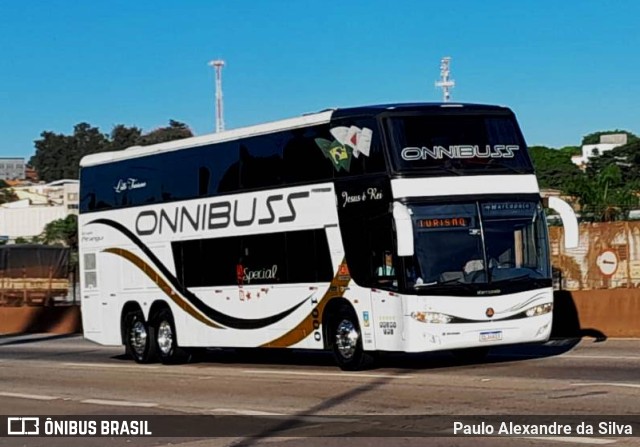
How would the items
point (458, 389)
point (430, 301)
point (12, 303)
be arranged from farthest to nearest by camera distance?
point (12, 303), point (430, 301), point (458, 389)

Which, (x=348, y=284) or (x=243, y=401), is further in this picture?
(x=348, y=284)

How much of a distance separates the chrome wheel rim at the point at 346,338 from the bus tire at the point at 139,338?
5.86 metres

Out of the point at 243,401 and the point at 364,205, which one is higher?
the point at 364,205

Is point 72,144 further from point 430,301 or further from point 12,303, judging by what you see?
point 430,301

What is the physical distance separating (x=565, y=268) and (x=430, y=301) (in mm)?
11519

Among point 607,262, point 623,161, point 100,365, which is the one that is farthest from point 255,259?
point 623,161

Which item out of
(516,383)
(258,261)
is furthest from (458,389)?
(258,261)

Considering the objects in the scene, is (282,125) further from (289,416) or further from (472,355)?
(289,416)

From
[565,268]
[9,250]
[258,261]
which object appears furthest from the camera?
[9,250]

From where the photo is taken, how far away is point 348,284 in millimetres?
19016

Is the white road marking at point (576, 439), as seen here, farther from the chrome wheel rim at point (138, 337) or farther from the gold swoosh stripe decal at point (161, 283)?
the chrome wheel rim at point (138, 337)

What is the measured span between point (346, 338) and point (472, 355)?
2560 mm

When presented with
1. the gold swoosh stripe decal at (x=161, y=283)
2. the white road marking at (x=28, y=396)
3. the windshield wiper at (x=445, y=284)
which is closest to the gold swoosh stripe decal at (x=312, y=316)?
the windshield wiper at (x=445, y=284)

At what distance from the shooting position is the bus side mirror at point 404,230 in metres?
17.6
